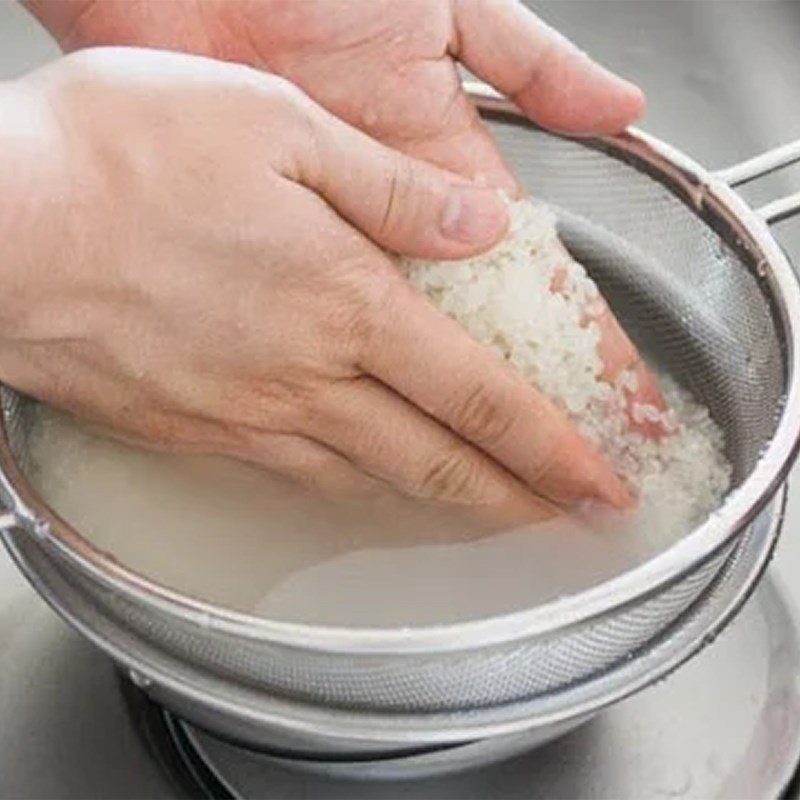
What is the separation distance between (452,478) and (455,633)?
0.17m

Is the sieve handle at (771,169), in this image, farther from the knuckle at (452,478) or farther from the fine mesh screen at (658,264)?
the knuckle at (452,478)

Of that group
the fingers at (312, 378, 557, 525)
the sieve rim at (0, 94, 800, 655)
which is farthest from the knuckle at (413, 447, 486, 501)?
the sieve rim at (0, 94, 800, 655)

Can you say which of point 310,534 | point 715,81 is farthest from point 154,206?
point 715,81

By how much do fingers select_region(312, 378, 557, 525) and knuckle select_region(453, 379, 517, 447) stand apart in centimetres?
1

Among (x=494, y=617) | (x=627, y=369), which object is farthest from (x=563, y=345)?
(x=494, y=617)

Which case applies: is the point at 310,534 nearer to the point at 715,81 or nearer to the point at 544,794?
the point at 544,794

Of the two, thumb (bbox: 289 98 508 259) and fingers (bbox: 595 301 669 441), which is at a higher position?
thumb (bbox: 289 98 508 259)

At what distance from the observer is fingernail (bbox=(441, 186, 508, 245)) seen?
2.20ft

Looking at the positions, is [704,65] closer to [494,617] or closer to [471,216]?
[471,216]

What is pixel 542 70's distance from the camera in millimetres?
770

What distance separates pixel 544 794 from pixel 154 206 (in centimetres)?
30

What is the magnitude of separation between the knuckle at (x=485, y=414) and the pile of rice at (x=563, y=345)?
0.03 metres

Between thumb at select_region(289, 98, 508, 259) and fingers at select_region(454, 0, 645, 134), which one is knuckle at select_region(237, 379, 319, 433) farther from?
fingers at select_region(454, 0, 645, 134)

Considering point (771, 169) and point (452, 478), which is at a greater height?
point (771, 169)
